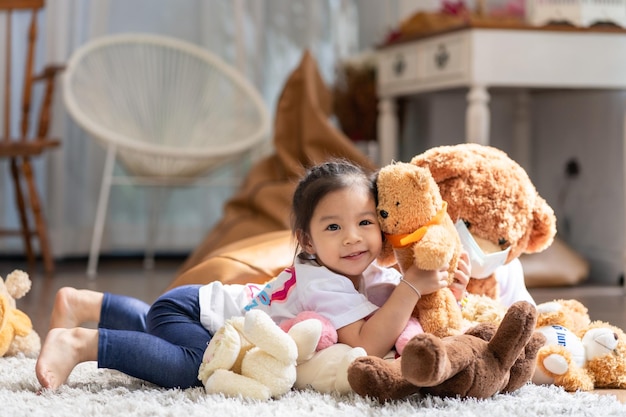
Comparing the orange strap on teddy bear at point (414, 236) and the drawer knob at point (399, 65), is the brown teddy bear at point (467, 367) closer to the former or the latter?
the orange strap on teddy bear at point (414, 236)

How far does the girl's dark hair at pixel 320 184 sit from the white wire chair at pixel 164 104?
203 centimetres

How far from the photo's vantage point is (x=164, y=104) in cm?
385

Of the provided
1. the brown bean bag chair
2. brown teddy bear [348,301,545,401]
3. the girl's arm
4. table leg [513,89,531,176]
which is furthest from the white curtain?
brown teddy bear [348,301,545,401]

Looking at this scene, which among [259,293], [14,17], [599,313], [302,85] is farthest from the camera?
[14,17]

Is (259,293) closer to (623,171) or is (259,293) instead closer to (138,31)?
(623,171)

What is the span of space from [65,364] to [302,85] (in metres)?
1.82

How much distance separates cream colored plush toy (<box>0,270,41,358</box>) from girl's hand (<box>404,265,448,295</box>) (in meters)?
0.72

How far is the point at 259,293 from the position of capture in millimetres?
1450

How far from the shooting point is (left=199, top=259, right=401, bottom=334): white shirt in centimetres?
133

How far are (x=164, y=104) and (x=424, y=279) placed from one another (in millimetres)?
2726

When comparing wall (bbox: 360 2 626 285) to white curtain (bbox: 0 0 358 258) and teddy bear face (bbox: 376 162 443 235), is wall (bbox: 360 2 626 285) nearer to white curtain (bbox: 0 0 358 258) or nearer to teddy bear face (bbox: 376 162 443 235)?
white curtain (bbox: 0 0 358 258)

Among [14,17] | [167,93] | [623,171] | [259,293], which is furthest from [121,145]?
[259,293]

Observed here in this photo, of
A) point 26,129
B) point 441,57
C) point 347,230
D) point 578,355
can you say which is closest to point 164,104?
point 26,129

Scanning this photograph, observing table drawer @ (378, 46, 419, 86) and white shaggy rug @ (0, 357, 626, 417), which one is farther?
table drawer @ (378, 46, 419, 86)
